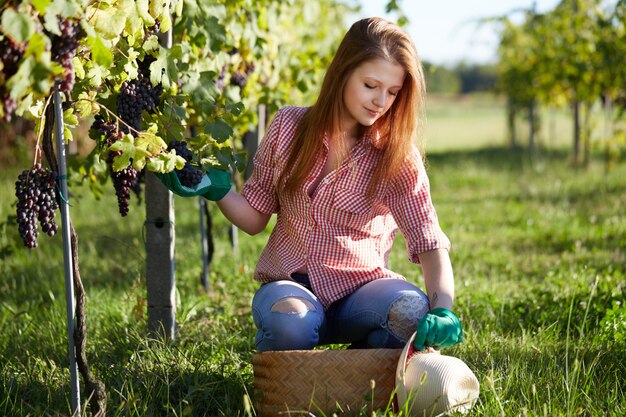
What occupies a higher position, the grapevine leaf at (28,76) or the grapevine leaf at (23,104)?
the grapevine leaf at (28,76)

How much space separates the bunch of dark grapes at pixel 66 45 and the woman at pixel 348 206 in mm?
713

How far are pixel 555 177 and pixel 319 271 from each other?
7.08 m

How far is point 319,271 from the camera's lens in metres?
2.71

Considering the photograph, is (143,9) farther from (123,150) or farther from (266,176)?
(266,176)

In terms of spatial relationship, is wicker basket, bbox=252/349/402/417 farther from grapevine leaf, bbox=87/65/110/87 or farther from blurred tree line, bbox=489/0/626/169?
blurred tree line, bbox=489/0/626/169

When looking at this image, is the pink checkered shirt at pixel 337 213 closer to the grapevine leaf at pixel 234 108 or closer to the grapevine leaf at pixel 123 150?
the grapevine leaf at pixel 234 108

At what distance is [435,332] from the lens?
7.65ft

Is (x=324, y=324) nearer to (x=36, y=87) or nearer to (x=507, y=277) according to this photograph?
(x=36, y=87)

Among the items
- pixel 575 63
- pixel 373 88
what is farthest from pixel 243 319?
pixel 575 63

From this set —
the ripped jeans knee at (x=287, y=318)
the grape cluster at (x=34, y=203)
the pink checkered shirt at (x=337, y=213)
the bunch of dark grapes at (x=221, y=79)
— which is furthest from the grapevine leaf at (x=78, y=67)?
the bunch of dark grapes at (x=221, y=79)

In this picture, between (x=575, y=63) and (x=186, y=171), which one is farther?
(x=575, y=63)

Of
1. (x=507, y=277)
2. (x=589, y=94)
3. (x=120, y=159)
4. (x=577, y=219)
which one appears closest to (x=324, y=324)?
(x=120, y=159)

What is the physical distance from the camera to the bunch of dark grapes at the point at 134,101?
7.71 ft

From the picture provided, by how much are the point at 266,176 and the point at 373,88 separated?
0.46 m
